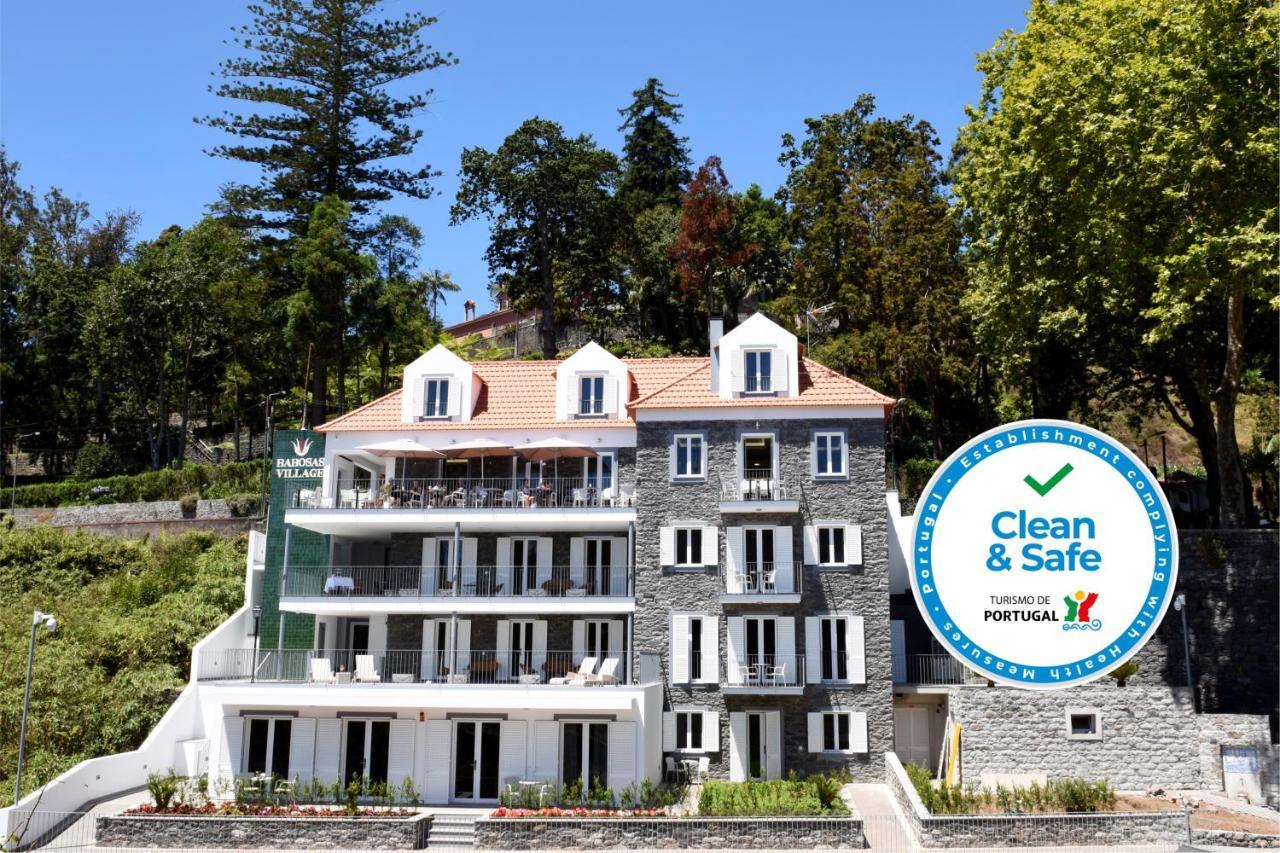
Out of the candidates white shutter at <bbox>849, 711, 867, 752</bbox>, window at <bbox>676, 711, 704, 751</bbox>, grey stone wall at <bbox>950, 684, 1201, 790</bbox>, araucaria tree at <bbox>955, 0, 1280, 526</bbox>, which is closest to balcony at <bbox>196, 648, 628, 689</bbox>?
window at <bbox>676, 711, 704, 751</bbox>

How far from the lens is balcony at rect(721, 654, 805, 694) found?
30.3m

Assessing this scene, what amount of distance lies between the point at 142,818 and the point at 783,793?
13621 mm

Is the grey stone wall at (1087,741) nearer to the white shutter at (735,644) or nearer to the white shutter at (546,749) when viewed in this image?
the white shutter at (735,644)

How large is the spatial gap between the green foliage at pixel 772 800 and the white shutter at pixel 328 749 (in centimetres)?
993

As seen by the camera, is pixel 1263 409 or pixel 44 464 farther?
pixel 44 464

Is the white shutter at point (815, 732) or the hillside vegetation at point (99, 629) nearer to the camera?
the hillside vegetation at point (99, 629)

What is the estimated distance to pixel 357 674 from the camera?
30.6m

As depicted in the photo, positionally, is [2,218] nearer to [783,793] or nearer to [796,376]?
[796,376]

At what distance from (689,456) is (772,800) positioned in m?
10.9

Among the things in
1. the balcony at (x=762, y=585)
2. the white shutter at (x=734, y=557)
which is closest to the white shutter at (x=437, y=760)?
the balcony at (x=762, y=585)

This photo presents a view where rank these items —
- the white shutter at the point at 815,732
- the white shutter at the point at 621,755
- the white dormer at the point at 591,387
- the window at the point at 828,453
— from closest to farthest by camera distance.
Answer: the white shutter at the point at 621,755
the white shutter at the point at 815,732
the window at the point at 828,453
the white dormer at the point at 591,387

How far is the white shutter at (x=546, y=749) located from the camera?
29156 millimetres

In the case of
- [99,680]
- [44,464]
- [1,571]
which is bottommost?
[99,680]

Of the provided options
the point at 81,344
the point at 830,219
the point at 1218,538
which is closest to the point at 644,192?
the point at 830,219
